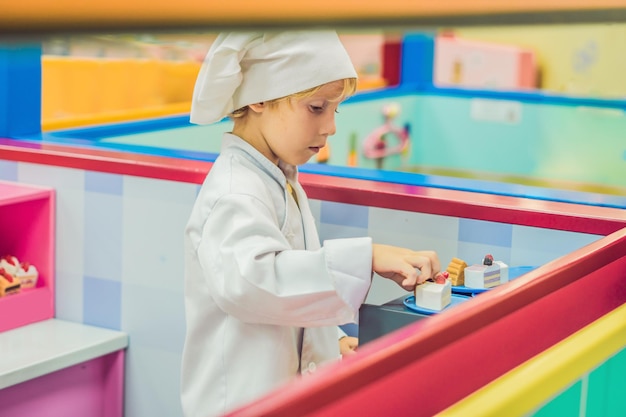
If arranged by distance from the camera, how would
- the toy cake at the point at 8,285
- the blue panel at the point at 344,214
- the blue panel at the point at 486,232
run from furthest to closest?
the toy cake at the point at 8,285
the blue panel at the point at 344,214
the blue panel at the point at 486,232

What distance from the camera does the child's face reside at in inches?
54.4

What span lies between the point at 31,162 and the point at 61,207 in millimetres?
121

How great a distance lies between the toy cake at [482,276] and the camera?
4.66 ft

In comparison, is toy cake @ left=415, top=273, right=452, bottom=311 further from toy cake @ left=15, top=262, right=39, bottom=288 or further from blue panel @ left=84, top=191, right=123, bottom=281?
toy cake @ left=15, top=262, right=39, bottom=288

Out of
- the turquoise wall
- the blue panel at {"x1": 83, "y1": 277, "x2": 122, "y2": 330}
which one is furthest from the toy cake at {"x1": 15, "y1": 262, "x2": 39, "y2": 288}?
the turquoise wall

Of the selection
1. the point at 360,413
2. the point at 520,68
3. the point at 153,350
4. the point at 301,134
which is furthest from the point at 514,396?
the point at 520,68

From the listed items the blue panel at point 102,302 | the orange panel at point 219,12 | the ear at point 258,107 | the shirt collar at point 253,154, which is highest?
the orange panel at point 219,12

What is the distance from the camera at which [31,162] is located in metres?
2.02

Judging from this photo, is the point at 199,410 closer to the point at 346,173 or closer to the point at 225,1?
the point at 346,173

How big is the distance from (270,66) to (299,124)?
10cm

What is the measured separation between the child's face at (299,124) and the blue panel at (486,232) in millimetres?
354

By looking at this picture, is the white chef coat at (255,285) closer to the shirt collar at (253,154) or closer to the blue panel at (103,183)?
the shirt collar at (253,154)

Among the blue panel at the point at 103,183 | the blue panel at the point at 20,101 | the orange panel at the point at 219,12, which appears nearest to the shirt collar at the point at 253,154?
the blue panel at the point at 103,183

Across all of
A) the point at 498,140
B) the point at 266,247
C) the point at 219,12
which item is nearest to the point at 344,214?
the point at 266,247
